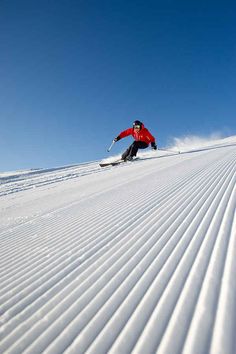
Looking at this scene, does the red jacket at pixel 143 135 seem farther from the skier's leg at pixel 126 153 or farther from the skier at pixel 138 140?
the skier's leg at pixel 126 153

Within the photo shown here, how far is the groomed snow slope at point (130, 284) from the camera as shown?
3.85 feet

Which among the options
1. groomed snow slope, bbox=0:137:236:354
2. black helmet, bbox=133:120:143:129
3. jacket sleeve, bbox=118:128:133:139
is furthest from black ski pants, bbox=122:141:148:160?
groomed snow slope, bbox=0:137:236:354

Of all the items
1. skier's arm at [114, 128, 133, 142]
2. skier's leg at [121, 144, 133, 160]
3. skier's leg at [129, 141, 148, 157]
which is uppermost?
skier's arm at [114, 128, 133, 142]

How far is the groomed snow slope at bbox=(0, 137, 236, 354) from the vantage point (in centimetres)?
117

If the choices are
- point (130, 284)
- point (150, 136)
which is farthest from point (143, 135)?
point (130, 284)

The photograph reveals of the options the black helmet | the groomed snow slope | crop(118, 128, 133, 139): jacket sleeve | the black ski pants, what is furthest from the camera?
crop(118, 128, 133, 139): jacket sleeve

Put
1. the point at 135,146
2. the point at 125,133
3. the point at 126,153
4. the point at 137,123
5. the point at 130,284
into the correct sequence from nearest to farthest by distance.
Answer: the point at 130,284
the point at 126,153
the point at 135,146
the point at 137,123
the point at 125,133

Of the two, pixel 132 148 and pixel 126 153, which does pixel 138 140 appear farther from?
pixel 126 153

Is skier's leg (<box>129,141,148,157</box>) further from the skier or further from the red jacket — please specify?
the red jacket

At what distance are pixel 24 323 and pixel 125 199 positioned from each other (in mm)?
2913

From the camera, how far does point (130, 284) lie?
5.35 feet

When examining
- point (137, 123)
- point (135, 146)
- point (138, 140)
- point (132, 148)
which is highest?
point (137, 123)

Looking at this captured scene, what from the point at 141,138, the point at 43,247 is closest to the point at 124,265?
the point at 43,247

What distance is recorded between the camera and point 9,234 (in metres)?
3.64
